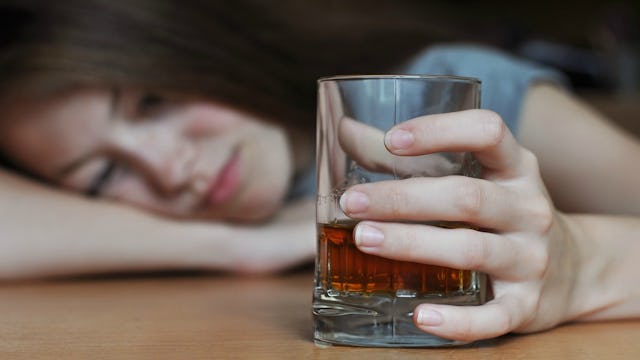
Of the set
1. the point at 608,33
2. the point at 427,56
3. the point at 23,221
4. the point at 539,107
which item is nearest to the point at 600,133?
the point at 539,107

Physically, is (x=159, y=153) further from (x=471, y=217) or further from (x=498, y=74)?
(x=471, y=217)

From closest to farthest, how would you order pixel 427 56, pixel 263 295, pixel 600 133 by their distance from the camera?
pixel 263 295 → pixel 600 133 → pixel 427 56

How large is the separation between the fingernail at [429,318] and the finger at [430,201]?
0.24ft

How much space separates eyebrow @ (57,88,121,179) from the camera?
1386 millimetres

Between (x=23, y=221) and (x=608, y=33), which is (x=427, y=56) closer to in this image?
(x=23, y=221)

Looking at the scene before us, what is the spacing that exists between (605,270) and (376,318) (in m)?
0.32

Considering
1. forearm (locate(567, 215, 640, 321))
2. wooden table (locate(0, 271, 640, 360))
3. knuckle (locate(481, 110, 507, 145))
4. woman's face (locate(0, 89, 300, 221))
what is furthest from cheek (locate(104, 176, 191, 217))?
knuckle (locate(481, 110, 507, 145))

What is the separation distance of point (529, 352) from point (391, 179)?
184 mm

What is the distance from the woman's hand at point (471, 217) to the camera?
2.06 ft

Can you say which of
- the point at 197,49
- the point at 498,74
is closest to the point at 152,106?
the point at 197,49

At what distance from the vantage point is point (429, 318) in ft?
2.06

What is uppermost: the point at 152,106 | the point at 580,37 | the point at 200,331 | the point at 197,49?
the point at 580,37

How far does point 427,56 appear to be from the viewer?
143 cm

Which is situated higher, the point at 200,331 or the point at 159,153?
the point at 159,153
